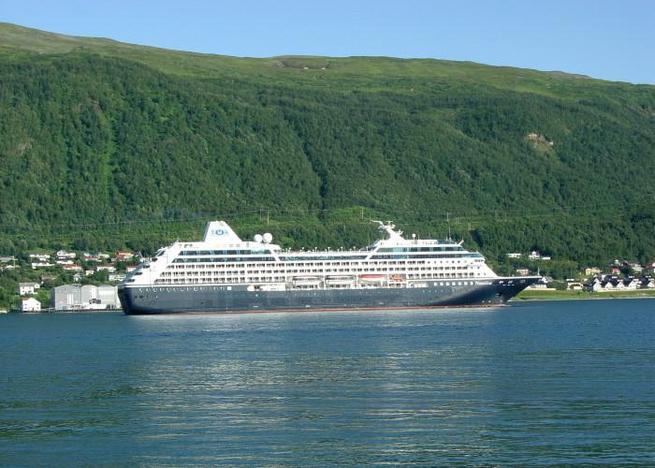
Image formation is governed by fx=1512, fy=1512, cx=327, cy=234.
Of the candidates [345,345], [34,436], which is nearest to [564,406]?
[34,436]

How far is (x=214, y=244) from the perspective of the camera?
13488cm

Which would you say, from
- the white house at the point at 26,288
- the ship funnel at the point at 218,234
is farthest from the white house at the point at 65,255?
the ship funnel at the point at 218,234

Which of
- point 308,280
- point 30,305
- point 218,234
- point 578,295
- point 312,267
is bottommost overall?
point 30,305

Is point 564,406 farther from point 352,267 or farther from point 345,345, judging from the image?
point 352,267

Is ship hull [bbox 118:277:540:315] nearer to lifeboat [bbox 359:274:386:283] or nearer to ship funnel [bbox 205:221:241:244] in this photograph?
lifeboat [bbox 359:274:386:283]

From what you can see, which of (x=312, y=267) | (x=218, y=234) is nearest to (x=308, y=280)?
(x=312, y=267)

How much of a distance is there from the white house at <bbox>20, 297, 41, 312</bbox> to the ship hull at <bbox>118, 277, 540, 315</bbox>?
28575 mm

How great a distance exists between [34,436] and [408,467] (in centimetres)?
1271

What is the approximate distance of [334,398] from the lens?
5344cm

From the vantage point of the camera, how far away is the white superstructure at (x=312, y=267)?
5207 inches

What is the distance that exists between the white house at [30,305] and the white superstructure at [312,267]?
28102 mm

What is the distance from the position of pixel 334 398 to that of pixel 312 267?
8013 cm

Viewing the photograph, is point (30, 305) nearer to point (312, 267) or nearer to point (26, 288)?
point (26, 288)

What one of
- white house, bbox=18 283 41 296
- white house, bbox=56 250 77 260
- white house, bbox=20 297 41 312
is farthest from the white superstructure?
white house, bbox=56 250 77 260
